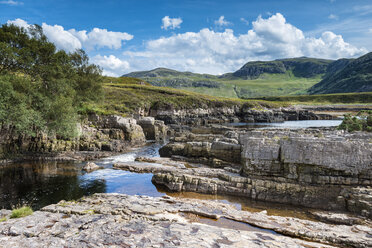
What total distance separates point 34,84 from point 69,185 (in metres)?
20.3

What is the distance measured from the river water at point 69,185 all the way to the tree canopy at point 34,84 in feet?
21.5

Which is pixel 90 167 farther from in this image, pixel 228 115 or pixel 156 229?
pixel 228 115

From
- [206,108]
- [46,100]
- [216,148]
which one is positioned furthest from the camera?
[206,108]

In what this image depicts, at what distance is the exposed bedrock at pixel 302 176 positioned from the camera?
66.8 feet

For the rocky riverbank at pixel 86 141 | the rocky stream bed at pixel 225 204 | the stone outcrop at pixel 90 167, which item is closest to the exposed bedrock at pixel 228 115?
the rocky riverbank at pixel 86 141

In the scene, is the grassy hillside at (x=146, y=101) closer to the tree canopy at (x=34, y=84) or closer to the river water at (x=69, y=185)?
the tree canopy at (x=34, y=84)

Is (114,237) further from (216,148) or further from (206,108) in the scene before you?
(206,108)

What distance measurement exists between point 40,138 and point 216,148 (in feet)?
96.6

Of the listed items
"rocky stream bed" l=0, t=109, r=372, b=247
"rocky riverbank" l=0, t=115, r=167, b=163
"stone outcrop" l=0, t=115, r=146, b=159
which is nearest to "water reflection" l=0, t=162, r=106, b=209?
"rocky stream bed" l=0, t=109, r=372, b=247

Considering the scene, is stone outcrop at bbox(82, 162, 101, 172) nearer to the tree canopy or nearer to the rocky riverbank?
the rocky riverbank

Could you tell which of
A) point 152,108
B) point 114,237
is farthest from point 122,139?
point 152,108

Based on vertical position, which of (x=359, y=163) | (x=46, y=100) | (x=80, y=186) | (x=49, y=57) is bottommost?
(x=80, y=186)

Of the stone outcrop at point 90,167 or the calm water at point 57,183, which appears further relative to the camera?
the stone outcrop at point 90,167

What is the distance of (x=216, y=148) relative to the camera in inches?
1321
